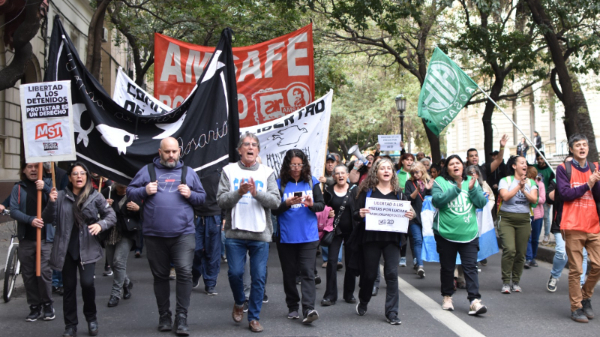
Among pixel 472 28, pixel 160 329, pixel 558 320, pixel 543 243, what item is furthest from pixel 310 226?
pixel 472 28

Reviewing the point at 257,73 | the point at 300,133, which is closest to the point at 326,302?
the point at 300,133

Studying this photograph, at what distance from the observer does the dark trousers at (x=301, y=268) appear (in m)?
6.45

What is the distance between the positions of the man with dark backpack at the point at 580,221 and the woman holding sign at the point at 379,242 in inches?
66.9

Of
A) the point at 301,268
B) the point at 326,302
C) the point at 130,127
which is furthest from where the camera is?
the point at 326,302

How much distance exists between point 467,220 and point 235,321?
8.88ft

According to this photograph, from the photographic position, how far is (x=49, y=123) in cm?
625

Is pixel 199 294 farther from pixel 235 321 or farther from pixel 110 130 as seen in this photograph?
pixel 110 130

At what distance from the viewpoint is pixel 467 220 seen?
7.00 meters

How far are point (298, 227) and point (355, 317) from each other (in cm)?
117

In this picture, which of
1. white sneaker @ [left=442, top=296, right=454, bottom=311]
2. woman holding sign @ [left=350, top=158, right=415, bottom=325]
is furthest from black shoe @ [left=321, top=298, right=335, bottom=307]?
white sneaker @ [left=442, top=296, right=454, bottom=311]

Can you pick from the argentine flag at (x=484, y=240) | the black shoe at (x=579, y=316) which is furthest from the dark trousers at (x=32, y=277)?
the black shoe at (x=579, y=316)

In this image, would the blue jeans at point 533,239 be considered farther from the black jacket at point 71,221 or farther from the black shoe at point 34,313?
the black shoe at point 34,313

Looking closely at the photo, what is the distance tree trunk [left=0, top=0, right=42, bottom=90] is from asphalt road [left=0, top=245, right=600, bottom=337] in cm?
433

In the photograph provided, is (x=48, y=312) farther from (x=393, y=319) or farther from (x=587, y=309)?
(x=587, y=309)
